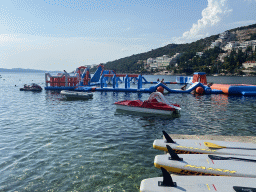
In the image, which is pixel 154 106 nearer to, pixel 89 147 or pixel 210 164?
pixel 89 147

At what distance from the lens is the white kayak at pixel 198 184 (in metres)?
5.77

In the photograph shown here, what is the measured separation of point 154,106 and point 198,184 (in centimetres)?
1548

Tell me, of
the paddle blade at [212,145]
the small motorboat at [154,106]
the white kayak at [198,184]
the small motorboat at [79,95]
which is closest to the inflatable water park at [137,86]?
the small motorboat at [79,95]

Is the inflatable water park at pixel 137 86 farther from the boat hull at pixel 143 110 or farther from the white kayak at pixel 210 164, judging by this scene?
the white kayak at pixel 210 164

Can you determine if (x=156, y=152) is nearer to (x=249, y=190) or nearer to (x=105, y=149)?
Answer: (x=105, y=149)

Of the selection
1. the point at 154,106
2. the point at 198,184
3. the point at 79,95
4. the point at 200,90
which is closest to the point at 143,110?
the point at 154,106

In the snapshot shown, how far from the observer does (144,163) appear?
988 centimetres

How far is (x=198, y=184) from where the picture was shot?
240 inches

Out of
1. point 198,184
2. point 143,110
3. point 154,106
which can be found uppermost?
point 154,106

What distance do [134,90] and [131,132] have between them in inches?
1296

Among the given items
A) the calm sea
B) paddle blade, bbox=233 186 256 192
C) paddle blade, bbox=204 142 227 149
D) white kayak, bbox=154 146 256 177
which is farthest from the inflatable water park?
paddle blade, bbox=233 186 256 192

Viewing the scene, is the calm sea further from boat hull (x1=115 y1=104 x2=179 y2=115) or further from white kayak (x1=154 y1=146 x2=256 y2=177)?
white kayak (x1=154 y1=146 x2=256 y2=177)

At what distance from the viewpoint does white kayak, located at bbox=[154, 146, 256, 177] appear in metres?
6.94

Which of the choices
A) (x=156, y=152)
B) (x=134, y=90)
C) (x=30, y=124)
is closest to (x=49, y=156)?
(x=156, y=152)
